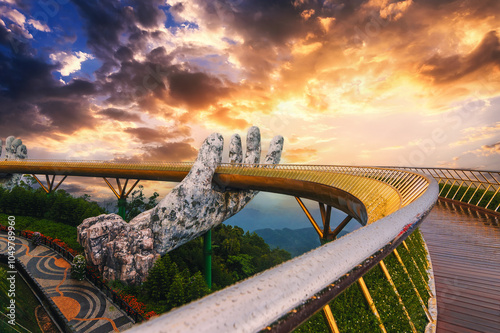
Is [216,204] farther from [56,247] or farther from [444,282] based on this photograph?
[444,282]

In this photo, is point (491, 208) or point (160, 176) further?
point (160, 176)

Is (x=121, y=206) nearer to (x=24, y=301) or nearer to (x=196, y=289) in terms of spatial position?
(x=24, y=301)

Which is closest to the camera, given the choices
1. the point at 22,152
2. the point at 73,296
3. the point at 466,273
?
the point at 466,273

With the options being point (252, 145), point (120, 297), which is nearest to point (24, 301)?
point (120, 297)

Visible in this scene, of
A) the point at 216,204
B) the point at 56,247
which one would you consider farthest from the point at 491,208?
the point at 56,247

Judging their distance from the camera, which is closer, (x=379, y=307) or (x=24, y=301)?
(x=379, y=307)

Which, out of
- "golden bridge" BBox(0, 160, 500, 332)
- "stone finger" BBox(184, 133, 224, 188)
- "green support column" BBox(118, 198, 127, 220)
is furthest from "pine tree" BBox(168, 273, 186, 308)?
"green support column" BBox(118, 198, 127, 220)

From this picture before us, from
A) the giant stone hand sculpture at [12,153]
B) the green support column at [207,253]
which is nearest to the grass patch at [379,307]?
the green support column at [207,253]

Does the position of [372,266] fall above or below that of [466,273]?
above
